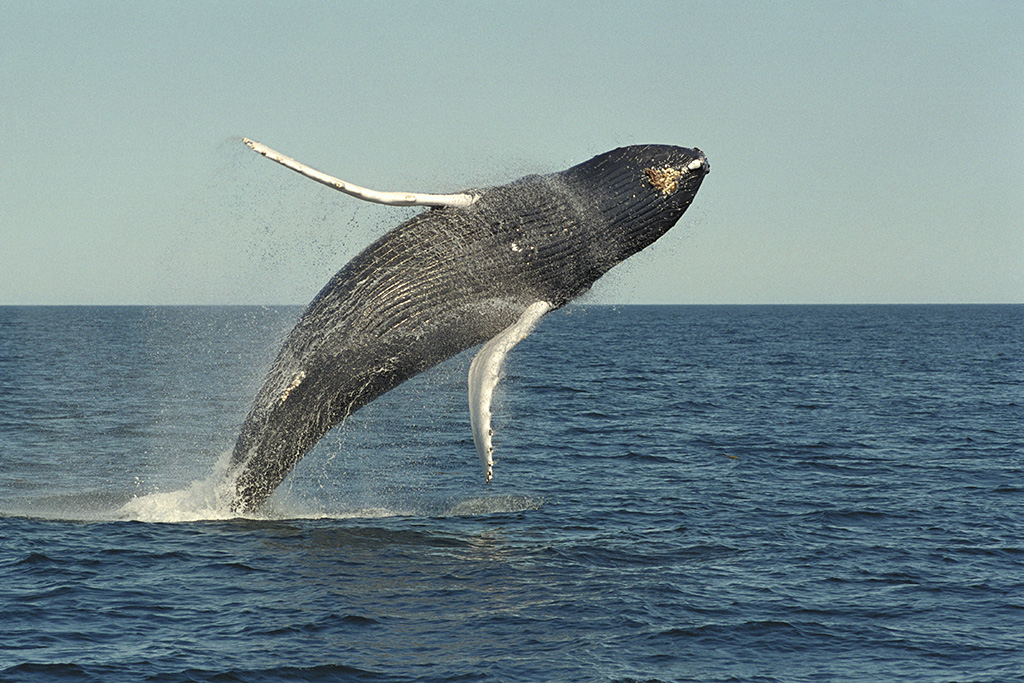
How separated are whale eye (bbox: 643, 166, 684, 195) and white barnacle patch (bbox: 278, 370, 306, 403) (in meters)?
5.29

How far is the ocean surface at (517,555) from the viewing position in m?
12.8

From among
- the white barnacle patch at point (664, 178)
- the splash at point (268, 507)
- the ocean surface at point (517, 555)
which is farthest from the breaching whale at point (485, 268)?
the splash at point (268, 507)

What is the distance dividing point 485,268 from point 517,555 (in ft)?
16.9

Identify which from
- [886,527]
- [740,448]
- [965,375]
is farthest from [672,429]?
[965,375]

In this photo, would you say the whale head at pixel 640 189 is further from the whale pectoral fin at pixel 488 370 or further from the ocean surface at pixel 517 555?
the ocean surface at pixel 517 555

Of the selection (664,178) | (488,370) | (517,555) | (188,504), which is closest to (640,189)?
(664,178)

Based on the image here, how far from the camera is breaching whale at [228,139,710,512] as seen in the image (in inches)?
527

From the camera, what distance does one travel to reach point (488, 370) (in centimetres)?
1364

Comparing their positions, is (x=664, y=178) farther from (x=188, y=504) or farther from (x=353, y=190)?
(x=188, y=504)

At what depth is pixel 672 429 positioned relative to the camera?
116ft

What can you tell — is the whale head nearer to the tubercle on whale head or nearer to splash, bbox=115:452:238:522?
the tubercle on whale head

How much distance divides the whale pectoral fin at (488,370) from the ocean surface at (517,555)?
228cm

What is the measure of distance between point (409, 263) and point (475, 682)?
516cm

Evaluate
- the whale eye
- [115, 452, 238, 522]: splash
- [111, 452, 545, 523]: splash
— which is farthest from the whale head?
[115, 452, 238, 522]: splash
